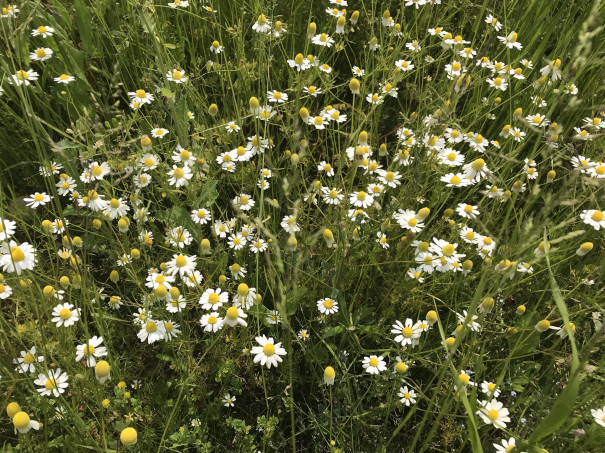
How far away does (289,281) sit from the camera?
167 cm

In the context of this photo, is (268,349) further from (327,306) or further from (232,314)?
(327,306)

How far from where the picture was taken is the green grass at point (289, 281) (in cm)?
143

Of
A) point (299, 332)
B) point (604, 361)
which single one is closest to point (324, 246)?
point (299, 332)

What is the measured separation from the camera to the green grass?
4.69ft

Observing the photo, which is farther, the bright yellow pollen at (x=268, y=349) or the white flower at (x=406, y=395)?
the white flower at (x=406, y=395)

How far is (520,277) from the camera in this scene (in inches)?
76.9

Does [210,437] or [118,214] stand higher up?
[118,214]

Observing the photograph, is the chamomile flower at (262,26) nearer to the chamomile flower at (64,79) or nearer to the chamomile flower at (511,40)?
the chamomile flower at (64,79)

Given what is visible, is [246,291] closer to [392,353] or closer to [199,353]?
[199,353]

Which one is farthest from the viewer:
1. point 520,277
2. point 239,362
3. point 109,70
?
point 109,70

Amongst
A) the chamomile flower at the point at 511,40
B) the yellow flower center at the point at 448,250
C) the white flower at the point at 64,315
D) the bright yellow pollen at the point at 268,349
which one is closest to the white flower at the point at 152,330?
the white flower at the point at 64,315

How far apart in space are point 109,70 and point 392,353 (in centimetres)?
222

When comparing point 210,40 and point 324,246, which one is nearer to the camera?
point 324,246

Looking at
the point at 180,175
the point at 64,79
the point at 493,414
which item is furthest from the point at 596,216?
the point at 64,79
